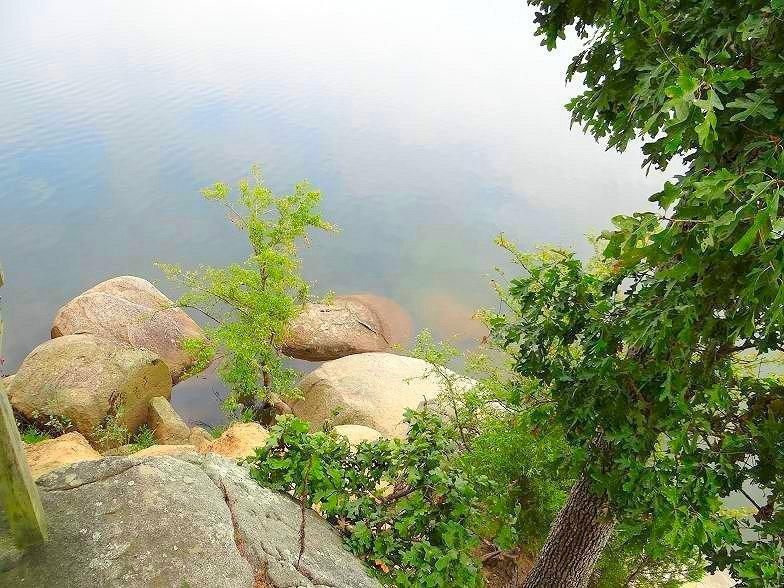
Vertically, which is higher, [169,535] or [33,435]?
[169,535]

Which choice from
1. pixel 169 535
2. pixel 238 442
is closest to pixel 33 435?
pixel 238 442

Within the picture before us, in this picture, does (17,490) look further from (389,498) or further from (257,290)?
(257,290)

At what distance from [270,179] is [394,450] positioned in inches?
911

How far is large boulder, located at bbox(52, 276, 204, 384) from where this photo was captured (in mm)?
15766

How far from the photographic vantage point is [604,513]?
5441mm

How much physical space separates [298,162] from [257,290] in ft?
51.7

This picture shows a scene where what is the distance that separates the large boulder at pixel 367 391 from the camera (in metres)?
13.7

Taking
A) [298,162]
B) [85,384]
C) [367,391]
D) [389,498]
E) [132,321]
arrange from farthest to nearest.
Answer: [298,162] → [132,321] → [367,391] → [85,384] → [389,498]

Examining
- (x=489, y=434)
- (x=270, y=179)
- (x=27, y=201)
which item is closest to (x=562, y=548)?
(x=489, y=434)

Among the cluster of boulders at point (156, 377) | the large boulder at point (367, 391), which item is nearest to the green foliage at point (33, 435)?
the cluster of boulders at point (156, 377)

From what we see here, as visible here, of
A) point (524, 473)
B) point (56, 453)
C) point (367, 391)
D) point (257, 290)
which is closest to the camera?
point (524, 473)

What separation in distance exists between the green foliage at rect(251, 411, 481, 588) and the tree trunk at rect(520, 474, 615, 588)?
151cm

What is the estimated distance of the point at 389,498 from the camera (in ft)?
16.6

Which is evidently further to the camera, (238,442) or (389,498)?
(238,442)
